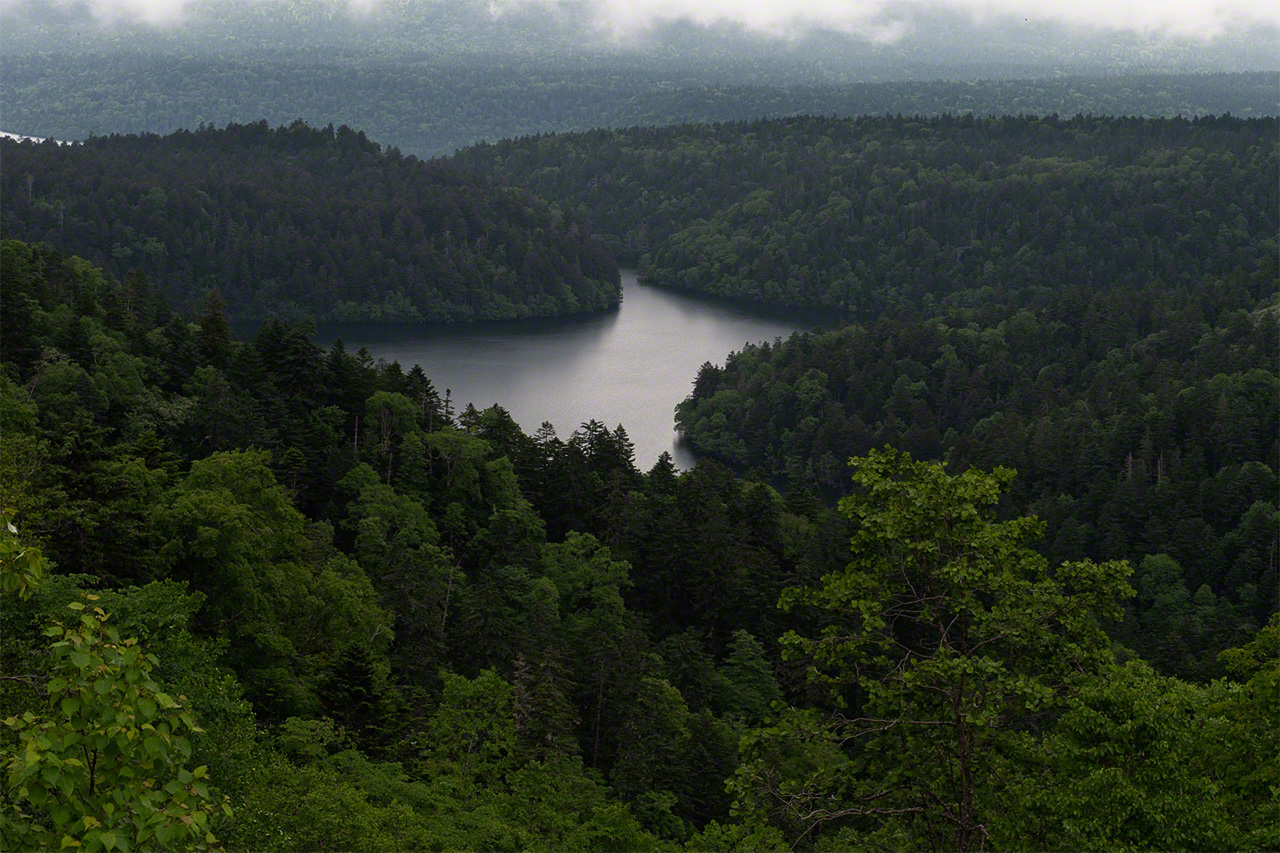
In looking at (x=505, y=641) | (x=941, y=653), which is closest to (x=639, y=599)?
(x=505, y=641)

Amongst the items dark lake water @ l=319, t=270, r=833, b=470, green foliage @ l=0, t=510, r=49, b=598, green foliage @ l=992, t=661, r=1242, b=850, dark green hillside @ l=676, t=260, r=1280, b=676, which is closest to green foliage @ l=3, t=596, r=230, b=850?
green foliage @ l=0, t=510, r=49, b=598

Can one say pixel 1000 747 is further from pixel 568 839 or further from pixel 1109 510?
pixel 1109 510

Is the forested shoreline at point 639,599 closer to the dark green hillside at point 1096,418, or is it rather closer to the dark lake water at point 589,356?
the dark green hillside at point 1096,418

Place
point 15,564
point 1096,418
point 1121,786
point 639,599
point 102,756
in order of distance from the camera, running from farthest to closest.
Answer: point 1096,418, point 639,599, point 1121,786, point 15,564, point 102,756

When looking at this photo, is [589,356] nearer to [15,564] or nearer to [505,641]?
[505,641]

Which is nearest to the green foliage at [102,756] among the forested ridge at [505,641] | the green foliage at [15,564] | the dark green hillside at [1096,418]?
the forested ridge at [505,641]

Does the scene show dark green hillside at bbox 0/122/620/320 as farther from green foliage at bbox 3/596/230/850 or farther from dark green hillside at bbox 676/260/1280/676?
green foliage at bbox 3/596/230/850
